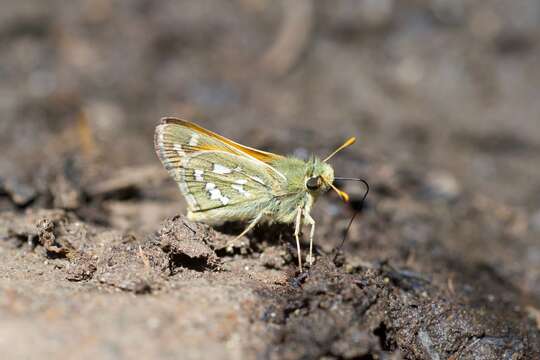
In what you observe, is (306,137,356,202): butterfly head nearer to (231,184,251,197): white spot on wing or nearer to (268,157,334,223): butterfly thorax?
(268,157,334,223): butterfly thorax

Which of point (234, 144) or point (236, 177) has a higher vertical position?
point (234, 144)

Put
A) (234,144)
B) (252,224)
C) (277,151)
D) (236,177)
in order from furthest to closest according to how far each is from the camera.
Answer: (277,151), (236,177), (234,144), (252,224)

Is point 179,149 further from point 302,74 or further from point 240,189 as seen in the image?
point 302,74

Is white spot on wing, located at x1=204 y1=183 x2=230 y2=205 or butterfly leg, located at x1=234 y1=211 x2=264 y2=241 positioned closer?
butterfly leg, located at x1=234 y1=211 x2=264 y2=241

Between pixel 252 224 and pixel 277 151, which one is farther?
Result: pixel 277 151

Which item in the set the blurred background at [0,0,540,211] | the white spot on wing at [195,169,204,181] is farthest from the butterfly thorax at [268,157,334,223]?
the blurred background at [0,0,540,211]

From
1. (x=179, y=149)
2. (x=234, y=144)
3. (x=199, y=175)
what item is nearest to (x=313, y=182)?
(x=234, y=144)

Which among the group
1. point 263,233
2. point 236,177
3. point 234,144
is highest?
point 234,144

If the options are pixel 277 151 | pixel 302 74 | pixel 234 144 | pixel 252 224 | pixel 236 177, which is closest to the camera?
pixel 252 224
